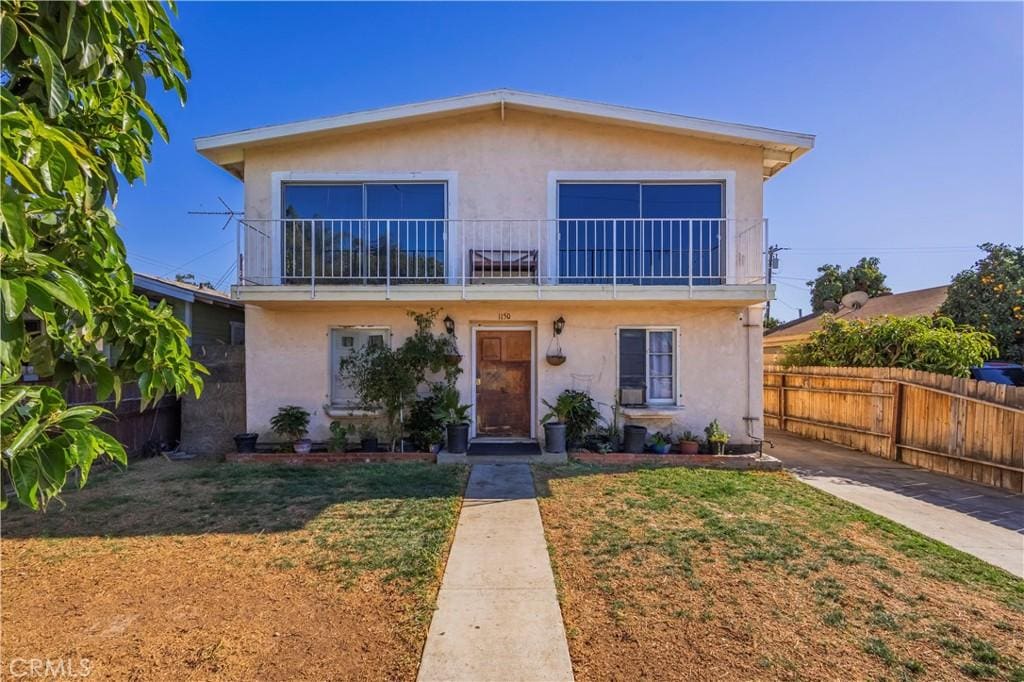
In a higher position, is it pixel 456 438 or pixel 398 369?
pixel 398 369

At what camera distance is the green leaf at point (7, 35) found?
1594 mm

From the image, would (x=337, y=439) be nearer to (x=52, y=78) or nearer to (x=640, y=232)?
(x=640, y=232)

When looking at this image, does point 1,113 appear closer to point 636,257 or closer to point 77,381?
point 77,381

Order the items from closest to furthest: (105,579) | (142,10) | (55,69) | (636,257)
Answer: (55,69) < (142,10) < (105,579) < (636,257)

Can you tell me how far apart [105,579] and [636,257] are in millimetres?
7919

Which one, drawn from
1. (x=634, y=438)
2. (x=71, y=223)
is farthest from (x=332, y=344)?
(x=71, y=223)

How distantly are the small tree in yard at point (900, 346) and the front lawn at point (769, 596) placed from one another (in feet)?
15.9

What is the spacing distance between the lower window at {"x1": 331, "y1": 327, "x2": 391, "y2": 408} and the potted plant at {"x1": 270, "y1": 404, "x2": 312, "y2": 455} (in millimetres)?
601

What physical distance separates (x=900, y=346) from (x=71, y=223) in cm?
1176

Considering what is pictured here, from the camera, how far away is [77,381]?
2.18 meters

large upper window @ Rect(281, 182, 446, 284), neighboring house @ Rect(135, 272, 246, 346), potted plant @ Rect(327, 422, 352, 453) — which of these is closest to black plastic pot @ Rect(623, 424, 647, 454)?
large upper window @ Rect(281, 182, 446, 284)

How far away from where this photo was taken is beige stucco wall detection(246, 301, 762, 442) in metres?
8.52

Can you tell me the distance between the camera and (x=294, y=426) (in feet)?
27.0

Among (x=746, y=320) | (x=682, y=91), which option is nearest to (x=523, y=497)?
(x=746, y=320)
